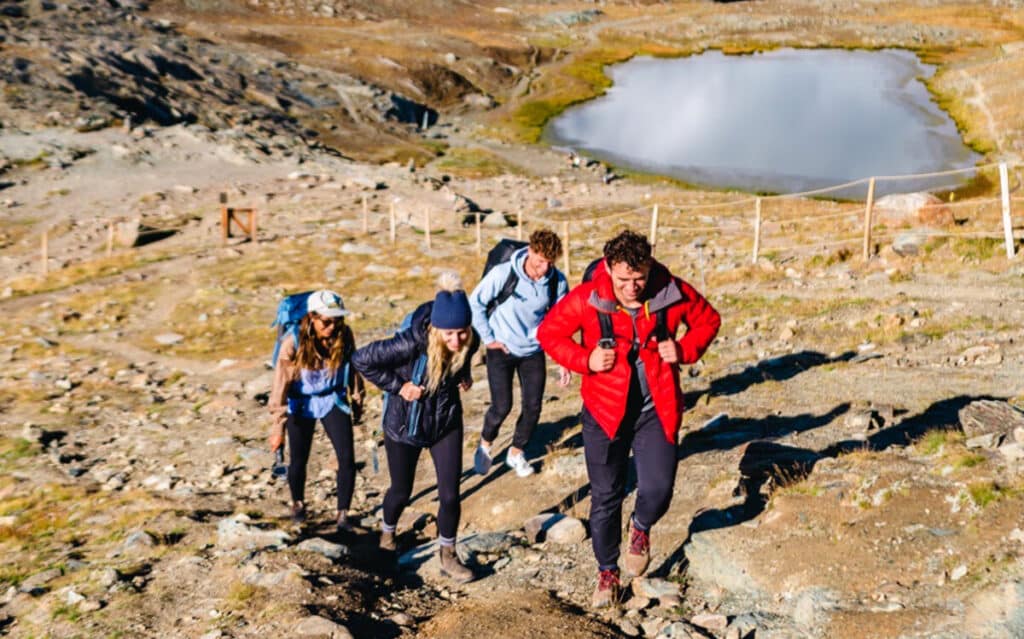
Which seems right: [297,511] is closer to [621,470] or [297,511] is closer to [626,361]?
[621,470]

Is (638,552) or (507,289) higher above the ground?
(507,289)

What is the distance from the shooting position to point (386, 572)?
7.64 meters

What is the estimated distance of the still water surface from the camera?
44.2 metres

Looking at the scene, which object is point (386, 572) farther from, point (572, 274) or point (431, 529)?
point (572, 274)

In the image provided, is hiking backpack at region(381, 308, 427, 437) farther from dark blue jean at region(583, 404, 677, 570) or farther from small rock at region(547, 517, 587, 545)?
small rock at region(547, 517, 587, 545)

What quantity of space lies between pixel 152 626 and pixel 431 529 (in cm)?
268

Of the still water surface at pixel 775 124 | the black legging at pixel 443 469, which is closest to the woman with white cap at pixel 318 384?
the black legging at pixel 443 469

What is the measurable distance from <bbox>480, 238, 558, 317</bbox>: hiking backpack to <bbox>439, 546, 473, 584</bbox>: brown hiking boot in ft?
6.94

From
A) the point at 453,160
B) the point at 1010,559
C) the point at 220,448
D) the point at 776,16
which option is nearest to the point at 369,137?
the point at 453,160

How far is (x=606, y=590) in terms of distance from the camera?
6422 millimetres

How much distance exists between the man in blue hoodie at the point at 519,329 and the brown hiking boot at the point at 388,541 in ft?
5.24

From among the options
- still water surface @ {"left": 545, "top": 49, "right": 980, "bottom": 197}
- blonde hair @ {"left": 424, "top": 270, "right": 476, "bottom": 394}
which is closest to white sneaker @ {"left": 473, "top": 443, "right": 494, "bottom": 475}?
blonde hair @ {"left": 424, "top": 270, "right": 476, "bottom": 394}

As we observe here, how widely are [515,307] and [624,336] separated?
2714mm

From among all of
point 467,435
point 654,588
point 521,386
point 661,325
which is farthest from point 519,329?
point 467,435
